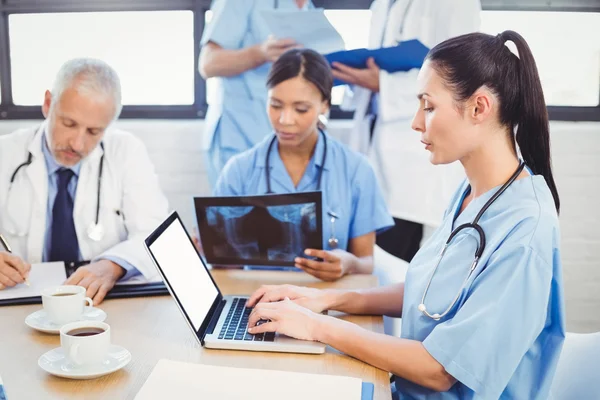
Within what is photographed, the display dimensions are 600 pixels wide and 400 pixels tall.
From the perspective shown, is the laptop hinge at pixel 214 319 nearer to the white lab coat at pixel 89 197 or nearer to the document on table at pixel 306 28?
the white lab coat at pixel 89 197

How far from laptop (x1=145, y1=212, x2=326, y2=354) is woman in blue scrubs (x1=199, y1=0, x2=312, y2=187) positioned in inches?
47.4

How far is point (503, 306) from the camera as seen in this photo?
0.99m

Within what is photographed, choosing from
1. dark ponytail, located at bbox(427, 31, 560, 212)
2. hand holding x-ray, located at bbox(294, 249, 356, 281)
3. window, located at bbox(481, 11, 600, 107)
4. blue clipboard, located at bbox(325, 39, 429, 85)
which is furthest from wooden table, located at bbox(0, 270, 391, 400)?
window, located at bbox(481, 11, 600, 107)

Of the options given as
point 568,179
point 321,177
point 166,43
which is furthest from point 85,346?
point 568,179

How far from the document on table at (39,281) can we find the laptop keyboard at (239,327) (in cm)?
40

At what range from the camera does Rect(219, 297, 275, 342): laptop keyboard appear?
1158mm

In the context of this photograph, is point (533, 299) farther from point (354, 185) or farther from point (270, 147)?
point (270, 147)

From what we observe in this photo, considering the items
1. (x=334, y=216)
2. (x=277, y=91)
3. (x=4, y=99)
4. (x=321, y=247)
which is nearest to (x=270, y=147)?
(x=277, y=91)

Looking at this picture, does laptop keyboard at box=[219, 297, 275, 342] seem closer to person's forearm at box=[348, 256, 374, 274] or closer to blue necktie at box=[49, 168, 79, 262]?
person's forearm at box=[348, 256, 374, 274]

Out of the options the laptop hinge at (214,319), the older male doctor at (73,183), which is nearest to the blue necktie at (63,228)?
the older male doctor at (73,183)

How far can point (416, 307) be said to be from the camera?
1168 millimetres

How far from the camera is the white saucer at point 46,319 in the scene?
1.17m

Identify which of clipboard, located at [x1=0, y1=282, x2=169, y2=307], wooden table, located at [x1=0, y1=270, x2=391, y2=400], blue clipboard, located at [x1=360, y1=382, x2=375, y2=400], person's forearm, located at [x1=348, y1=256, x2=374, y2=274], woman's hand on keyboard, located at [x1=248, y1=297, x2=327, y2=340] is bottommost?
person's forearm, located at [x1=348, y1=256, x2=374, y2=274]

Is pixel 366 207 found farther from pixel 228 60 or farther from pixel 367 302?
pixel 228 60
